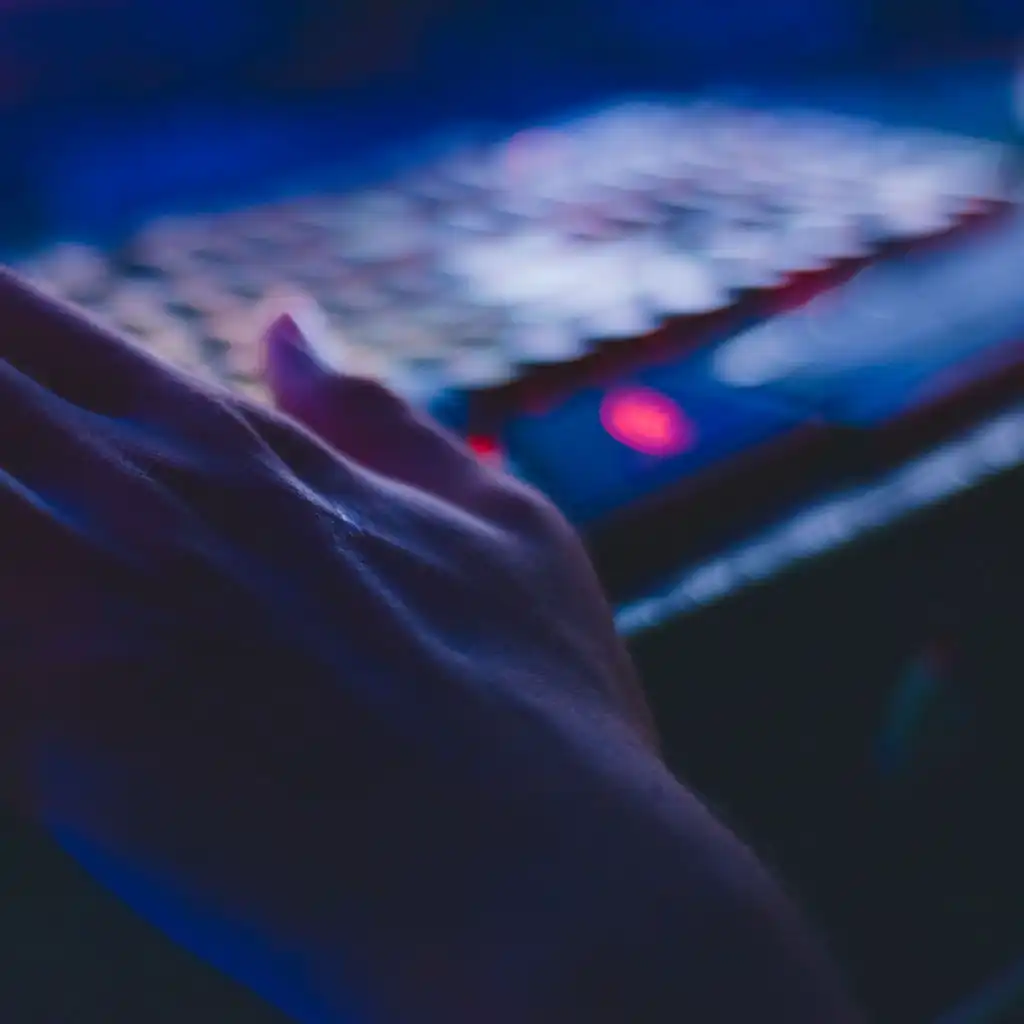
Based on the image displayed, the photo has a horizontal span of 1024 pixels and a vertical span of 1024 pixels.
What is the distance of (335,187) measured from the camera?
82cm

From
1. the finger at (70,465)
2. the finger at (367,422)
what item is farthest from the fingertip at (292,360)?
the finger at (70,465)

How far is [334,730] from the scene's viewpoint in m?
0.39

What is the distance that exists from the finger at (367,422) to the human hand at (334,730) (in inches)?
1.1

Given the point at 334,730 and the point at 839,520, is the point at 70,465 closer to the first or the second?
the point at 334,730

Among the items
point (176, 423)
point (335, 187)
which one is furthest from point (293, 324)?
point (335, 187)

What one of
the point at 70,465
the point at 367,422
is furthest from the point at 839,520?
the point at 70,465

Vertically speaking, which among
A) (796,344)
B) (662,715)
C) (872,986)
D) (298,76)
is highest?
(298,76)

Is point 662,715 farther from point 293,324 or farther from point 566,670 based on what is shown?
point 293,324

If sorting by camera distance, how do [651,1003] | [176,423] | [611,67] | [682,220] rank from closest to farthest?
[651,1003], [176,423], [682,220], [611,67]

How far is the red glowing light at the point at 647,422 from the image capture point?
55 centimetres

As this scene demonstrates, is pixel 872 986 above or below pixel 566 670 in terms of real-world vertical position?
below

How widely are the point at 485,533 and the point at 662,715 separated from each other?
111mm

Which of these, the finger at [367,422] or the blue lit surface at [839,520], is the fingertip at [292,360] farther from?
the blue lit surface at [839,520]

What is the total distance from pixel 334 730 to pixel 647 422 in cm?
24
